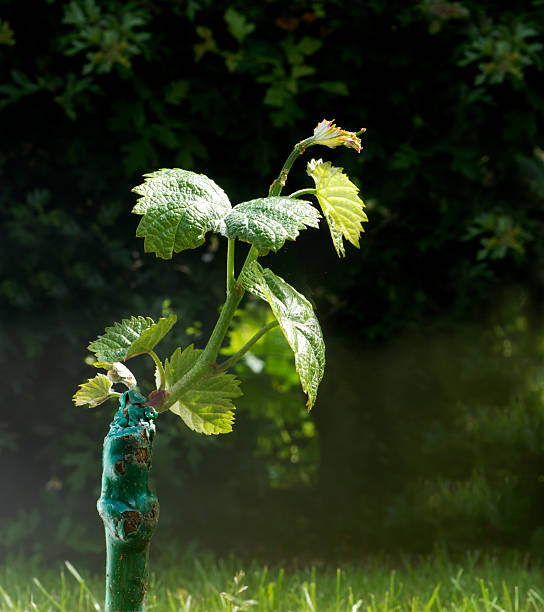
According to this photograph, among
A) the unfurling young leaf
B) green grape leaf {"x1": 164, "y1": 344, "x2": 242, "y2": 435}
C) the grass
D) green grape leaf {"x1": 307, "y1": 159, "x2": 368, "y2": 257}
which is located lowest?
the grass

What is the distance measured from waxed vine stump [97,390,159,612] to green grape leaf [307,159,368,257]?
428mm

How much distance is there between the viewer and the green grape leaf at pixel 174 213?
0.99m

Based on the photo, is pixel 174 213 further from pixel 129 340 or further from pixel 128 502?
pixel 128 502

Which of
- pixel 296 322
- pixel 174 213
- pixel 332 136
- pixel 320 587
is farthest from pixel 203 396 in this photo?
pixel 320 587

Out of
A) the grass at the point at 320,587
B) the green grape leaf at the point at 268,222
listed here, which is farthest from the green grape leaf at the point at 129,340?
the grass at the point at 320,587

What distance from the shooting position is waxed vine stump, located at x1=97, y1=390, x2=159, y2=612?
3.35ft

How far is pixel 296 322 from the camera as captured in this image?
107 cm

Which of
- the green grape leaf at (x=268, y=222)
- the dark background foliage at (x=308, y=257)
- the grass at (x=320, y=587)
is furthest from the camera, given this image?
the dark background foliage at (x=308, y=257)

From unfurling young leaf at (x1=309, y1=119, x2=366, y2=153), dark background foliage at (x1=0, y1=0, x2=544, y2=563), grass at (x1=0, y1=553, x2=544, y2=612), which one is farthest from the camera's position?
dark background foliage at (x1=0, y1=0, x2=544, y2=563)

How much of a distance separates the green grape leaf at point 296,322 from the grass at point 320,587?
870 millimetres

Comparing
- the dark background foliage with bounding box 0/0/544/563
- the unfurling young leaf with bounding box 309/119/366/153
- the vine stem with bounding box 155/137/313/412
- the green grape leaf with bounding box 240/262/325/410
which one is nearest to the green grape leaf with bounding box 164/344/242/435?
the vine stem with bounding box 155/137/313/412

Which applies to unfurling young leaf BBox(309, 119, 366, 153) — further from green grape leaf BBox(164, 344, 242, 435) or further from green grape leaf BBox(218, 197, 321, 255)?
green grape leaf BBox(164, 344, 242, 435)

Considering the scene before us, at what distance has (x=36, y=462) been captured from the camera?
8.96 feet

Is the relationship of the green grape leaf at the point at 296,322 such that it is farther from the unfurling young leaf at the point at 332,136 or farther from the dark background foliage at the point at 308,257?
the dark background foliage at the point at 308,257
